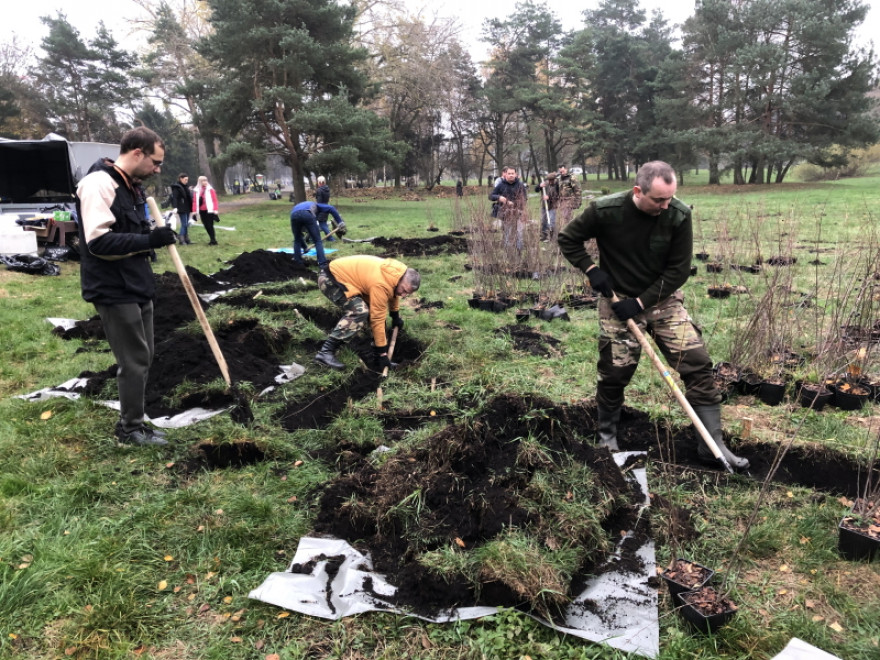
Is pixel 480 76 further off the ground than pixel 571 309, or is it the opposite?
pixel 480 76

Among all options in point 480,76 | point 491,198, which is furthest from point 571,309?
point 480,76

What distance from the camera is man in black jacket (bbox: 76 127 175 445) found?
9.75 feet

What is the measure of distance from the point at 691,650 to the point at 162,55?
32217mm

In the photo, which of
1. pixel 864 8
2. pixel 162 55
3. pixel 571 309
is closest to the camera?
pixel 571 309

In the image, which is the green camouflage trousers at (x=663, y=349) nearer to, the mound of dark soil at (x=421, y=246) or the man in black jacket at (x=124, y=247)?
the man in black jacket at (x=124, y=247)

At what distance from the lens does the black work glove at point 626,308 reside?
3148mm

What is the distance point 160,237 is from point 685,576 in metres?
3.18

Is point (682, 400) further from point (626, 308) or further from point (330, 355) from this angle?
point (330, 355)

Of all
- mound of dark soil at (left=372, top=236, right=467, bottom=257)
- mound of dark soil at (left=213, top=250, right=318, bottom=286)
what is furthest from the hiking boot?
mound of dark soil at (left=372, top=236, right=467, bottom=257)

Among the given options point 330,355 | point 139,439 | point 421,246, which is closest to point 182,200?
point 421,246

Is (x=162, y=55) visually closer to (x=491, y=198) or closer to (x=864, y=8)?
(x=491, y=198)

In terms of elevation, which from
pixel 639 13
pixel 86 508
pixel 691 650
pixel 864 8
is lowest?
pixel 691 650

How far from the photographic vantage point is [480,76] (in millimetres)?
37125

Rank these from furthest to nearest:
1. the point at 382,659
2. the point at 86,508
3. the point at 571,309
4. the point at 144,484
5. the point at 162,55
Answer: the point at 162,55
the point at 571,309
the point at 144,484
the point at 86,508
the point at 382,659
